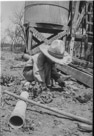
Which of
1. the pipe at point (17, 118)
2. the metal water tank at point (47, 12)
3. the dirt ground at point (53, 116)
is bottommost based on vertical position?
the dirt ground at point (53, 116)

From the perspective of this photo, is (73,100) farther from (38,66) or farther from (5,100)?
(5,100)

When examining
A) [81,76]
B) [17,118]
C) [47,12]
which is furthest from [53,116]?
[47,12]

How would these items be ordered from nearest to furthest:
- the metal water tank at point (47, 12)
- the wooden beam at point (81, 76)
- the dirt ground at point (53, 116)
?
the dirt ground at point (53, 116) < the wooden beam at point (81, 76) < the metal water tank at point (47, 12)

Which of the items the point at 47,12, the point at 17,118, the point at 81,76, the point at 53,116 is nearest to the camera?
the point at 17,118

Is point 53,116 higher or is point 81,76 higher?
point 81,76

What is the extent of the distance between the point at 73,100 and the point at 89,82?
4.23 feet

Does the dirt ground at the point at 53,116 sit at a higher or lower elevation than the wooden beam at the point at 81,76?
lower

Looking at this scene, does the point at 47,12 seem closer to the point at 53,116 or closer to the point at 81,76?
the point at 81,76

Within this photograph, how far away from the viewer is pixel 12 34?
194 ft

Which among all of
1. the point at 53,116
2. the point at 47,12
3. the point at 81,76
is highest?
the point at 47,12

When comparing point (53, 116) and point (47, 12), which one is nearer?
point (53, 116)

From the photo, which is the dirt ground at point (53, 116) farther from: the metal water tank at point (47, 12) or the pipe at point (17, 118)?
the metal water tank at point (47, 12)

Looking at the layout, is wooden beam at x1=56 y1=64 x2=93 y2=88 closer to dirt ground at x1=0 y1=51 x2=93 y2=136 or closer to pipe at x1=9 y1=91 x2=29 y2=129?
dirt ground at x1=0 y1=51 x2=93 y2=136

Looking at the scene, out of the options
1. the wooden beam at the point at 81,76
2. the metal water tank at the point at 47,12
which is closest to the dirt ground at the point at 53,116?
the wooden beam at the point at 81,76
